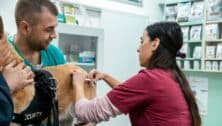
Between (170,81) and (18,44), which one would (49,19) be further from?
(170,81)

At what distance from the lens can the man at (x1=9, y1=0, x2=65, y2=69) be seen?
1348mm

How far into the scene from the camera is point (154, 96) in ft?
Result: 4.36

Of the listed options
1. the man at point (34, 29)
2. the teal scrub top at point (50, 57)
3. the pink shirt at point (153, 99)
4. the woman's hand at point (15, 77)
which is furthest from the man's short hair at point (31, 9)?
the pink shirt at point (153, 99)

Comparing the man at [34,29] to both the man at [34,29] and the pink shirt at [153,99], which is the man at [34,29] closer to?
the man at [34,29]

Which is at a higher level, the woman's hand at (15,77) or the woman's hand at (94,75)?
the woman's hand at (15,77)

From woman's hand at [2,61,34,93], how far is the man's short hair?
14.2 inches

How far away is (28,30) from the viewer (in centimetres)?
136

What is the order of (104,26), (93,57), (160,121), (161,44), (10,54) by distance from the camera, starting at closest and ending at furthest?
(10,54) → (160,121) → (161,44) → (93,57) → (104,26)

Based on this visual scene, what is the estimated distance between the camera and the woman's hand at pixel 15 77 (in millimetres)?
1014

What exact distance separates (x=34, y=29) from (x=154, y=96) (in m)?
0.59

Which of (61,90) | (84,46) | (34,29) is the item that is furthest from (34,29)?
(84,46)

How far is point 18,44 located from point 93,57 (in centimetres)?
190

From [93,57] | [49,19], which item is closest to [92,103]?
[49,19]

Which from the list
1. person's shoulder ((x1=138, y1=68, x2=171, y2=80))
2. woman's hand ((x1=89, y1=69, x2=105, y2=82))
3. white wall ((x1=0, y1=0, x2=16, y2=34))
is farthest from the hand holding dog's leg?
white wall ((x1=0, y1=0, x2=16, y2=34))
